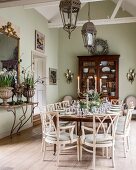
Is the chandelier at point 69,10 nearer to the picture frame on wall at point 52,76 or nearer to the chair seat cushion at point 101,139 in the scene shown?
the chair seat cushion at point 101,139

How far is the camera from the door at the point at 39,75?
7.73 m

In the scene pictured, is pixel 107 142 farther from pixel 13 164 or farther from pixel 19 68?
pixel 19 68

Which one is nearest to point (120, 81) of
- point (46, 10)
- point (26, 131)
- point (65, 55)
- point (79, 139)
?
point (65, 55)

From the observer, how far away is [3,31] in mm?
5625

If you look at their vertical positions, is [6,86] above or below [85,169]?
above

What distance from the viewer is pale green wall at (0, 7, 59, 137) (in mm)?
5844

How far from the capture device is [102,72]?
29.6 ft

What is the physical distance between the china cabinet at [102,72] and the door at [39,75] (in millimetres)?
1478

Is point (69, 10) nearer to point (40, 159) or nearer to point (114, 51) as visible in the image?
point (40, 159)

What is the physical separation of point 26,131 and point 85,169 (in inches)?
130

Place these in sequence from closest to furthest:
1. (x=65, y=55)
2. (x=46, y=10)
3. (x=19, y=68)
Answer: (x=19, y=68) < (x=46, y=10) < (x=65, y=55)

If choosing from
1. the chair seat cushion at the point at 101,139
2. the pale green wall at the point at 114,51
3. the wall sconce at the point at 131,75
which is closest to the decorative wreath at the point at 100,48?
the pale green wall at the point at 114,51

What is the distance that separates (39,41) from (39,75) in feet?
3.69

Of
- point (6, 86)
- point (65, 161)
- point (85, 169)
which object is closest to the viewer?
point (85, 169)
